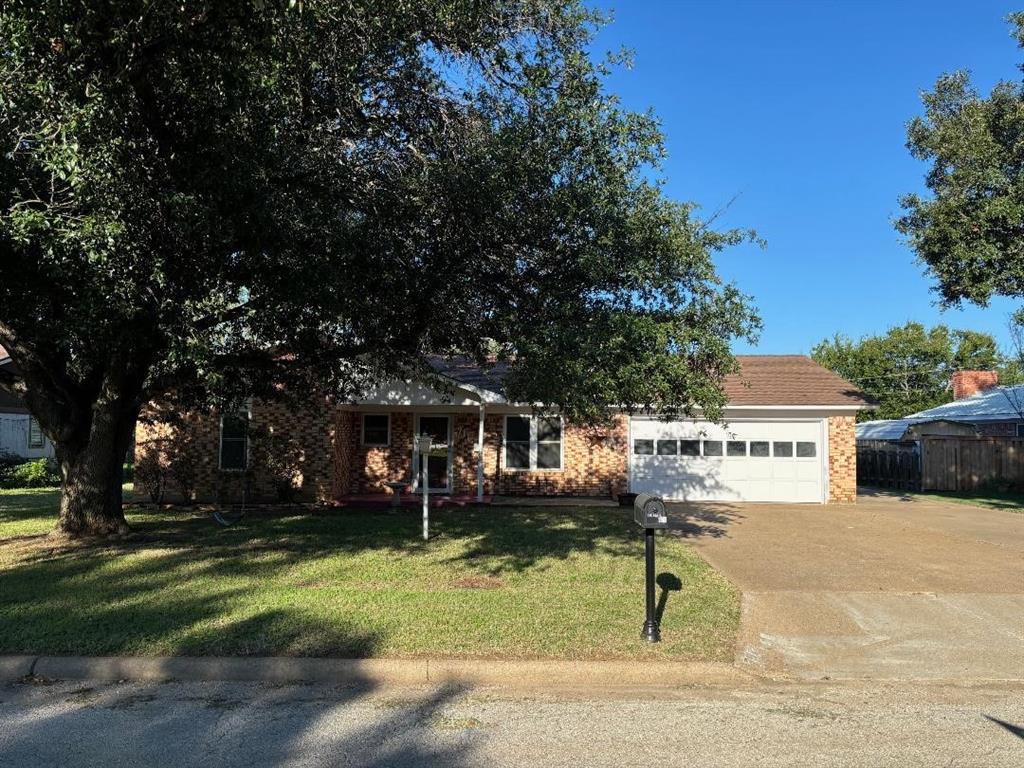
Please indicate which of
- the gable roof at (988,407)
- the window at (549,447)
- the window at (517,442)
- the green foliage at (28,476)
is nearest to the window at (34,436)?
the green foliage at (28,476)

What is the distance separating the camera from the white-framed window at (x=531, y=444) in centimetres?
1938

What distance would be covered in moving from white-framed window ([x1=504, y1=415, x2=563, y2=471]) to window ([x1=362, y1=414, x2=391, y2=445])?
10.0ft

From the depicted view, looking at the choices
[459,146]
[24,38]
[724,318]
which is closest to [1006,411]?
[724,318]

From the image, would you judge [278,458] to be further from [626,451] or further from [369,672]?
[369,672]

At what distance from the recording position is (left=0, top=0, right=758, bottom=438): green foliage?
6043mm

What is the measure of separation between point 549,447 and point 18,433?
19280mm

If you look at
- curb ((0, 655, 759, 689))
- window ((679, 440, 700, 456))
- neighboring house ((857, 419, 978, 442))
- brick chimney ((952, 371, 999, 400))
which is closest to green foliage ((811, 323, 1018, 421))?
brick chimney ((952, 371, 999, 400))

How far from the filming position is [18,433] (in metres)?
26.3

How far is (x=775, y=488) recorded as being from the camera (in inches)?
769

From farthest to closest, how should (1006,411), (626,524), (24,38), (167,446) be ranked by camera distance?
(1006,411) < (167,446) < (626,524) < (24,38)

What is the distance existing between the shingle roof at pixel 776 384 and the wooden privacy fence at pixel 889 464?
19.3 feet

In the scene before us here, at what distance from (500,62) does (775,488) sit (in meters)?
14.7

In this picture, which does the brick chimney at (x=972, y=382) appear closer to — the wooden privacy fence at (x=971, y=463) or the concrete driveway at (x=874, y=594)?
the wooden privacy fence at (x=971, y=463)

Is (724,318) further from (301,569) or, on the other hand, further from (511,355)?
(301,569)
